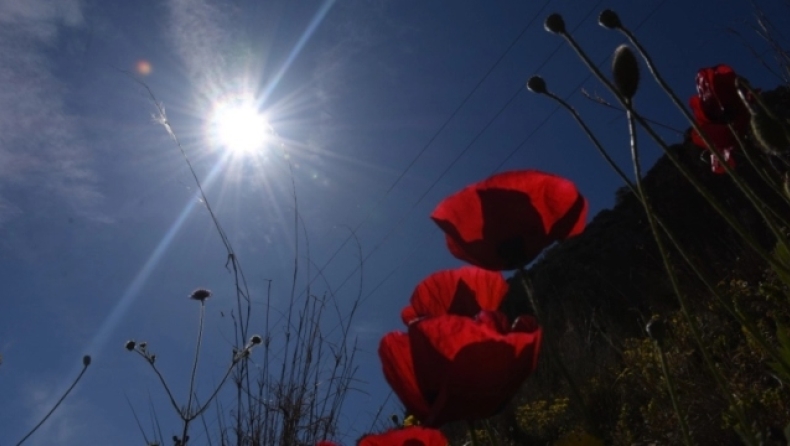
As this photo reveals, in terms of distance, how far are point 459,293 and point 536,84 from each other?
0.36 m

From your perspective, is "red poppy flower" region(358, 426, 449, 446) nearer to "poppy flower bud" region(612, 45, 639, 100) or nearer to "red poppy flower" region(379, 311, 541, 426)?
"red poppy flower" region(379, 311, 541, 426)

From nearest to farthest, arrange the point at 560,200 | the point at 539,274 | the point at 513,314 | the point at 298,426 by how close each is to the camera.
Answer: the point at 560,200 < the point at 298,426 < the point at 513,314 < the point at 539,274

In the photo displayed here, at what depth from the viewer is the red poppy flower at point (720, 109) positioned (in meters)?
1.28

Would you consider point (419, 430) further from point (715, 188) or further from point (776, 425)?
point (715, 188)

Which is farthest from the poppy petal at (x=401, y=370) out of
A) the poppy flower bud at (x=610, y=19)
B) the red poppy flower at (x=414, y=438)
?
the poppy flower bud at (x=610, y=19)

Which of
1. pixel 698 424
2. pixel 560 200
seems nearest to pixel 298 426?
pixel 698 424

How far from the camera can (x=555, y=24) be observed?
92cm

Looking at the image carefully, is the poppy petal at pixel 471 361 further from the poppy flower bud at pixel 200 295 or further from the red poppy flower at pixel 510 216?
the poppy flower bud at pixel 200 295

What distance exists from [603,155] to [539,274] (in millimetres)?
15315

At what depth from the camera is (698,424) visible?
2941 millimetres

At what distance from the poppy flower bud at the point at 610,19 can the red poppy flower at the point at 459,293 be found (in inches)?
15.1

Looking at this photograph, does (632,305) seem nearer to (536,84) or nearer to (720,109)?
(720,109)

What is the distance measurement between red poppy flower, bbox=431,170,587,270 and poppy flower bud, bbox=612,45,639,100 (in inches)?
6.1

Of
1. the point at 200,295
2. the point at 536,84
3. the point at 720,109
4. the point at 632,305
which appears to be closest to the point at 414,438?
the point at 536,84
